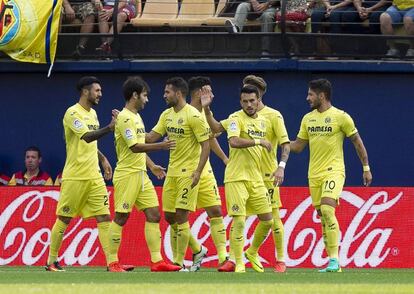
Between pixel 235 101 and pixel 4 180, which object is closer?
pixel 4 180

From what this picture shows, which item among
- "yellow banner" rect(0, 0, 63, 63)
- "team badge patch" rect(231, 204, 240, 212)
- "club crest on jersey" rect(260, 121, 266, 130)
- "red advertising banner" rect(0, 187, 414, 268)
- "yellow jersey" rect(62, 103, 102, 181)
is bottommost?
"red advertising banner" rect(0, 187, 414, 268)

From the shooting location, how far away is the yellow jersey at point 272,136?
57.2ft

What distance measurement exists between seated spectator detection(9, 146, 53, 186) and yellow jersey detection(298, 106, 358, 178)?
5.07 metres

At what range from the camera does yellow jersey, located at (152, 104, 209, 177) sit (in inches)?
688

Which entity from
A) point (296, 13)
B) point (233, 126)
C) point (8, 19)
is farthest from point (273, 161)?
point (8, 19)

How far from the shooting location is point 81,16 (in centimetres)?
2238

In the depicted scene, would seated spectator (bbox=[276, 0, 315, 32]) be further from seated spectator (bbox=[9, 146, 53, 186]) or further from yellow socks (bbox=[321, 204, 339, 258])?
yellow socks (bbox=[321, 204, 339, 258])

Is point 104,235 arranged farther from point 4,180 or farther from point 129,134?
point 4,180

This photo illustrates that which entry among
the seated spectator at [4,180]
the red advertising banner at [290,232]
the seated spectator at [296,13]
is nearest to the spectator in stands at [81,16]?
the seated spectator at [4,180]

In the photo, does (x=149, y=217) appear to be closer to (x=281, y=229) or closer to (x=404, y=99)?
(x=281, y=229)

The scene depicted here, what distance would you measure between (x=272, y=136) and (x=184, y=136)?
1081 millimetres

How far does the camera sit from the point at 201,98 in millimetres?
17750

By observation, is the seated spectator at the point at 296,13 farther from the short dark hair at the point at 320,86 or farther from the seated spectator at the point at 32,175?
the seated spectator at the point at 32,175

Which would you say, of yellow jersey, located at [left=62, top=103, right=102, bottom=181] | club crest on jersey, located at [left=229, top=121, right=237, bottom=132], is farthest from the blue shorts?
yellow jersey, located at [left=62, top=103, right=102, bottom=181]
